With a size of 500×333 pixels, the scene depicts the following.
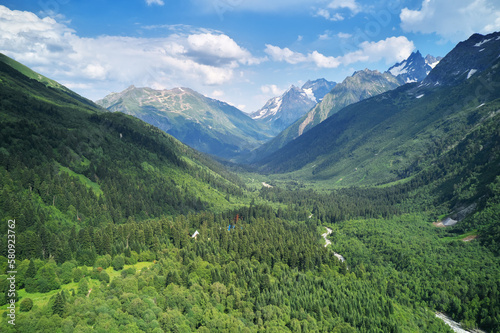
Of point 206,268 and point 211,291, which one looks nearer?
point 211,291

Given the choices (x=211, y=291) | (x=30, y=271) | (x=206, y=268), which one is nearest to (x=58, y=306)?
(x=30, y=271)

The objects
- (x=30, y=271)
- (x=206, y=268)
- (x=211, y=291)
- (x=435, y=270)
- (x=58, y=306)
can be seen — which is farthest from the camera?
(x=435, y=270)

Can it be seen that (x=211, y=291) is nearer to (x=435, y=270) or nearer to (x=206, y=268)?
(x=206, y=268)

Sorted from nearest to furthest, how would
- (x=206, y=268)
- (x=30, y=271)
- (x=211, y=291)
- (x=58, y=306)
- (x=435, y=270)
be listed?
(x=58, y=306), (x=30, y=271), (x=211, y=291), (x=206, y=268), (x=435, y=270)

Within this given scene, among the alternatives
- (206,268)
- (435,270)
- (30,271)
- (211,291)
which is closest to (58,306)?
(30,271)

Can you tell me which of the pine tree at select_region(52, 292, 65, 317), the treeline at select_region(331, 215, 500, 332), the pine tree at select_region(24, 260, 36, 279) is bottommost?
the pine tree at select_region(24, 260, 36, 279)

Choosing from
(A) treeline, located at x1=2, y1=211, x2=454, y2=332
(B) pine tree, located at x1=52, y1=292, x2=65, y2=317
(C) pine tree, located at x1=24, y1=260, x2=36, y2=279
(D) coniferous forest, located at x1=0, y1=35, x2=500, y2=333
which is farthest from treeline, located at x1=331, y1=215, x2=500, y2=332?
(C) pine tree, located at x1=24, y1=260, x2=36, y2=279

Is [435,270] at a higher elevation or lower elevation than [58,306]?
higher

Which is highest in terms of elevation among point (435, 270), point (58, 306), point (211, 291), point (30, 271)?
point (435, 270)

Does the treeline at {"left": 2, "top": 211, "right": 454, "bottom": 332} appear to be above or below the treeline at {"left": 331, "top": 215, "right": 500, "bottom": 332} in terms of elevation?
below

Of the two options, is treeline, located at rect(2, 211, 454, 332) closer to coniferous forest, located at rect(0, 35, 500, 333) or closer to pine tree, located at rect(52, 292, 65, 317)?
pine tree, located at rect(52, 292, 65, 317)

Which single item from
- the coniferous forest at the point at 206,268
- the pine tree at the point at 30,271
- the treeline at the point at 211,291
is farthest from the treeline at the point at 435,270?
the pine tree at the point at 30,271

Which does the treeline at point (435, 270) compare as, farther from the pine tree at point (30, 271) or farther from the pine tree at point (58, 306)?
the pine tree at point (30, 271)
